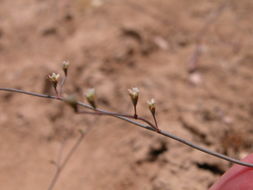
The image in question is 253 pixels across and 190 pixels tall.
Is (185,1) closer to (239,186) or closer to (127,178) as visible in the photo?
(127,178)

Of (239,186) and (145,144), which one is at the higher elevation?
(145,144)

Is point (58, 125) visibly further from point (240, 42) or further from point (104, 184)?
point (240, 42)

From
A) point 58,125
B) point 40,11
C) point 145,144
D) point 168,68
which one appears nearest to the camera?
point 145,144

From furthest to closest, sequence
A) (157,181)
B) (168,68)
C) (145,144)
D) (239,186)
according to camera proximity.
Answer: (168,68), (145,144), (157,181), (239,186)

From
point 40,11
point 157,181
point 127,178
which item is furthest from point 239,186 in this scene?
point 40,11

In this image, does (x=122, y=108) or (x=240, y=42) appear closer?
(x=122, y=108)

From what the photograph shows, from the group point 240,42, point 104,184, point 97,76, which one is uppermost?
point 240,42
